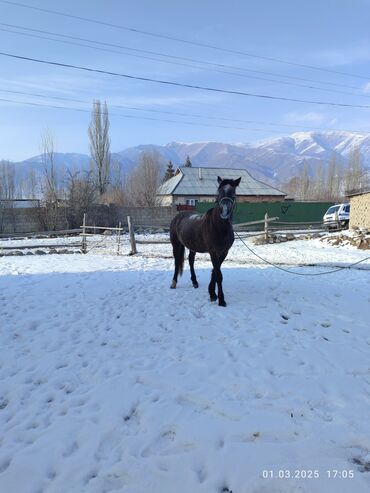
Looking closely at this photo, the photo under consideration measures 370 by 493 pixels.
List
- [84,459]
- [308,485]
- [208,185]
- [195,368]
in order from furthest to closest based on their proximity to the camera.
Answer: [208,185] → [195,368] → [84,459] → [308,485]

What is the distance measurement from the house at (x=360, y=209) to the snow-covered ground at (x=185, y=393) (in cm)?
A: 1277

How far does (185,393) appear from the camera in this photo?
10.6ft

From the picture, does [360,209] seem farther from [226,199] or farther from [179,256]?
[226,199]

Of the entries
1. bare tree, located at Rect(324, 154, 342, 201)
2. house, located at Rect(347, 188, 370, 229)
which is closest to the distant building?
house, located at Rect(347, 188, 370, 229)

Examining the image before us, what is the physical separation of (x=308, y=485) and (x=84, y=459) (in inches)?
59.1

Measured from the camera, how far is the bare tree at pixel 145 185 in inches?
1532

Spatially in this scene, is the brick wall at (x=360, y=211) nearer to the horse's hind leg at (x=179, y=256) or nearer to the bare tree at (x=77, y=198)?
the horse's hind leg at (x=179, y=256)

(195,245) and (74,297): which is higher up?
(195,245)

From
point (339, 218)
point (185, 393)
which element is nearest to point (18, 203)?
point (339, 218)

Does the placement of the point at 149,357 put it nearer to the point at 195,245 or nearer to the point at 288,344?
the point at 288,344

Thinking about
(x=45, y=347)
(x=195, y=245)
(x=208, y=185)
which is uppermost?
(x=208, y=185)

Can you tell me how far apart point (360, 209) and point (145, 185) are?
27.0m

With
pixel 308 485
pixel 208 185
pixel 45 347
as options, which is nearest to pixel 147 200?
pixel 208 185

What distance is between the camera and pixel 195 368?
3.72m
